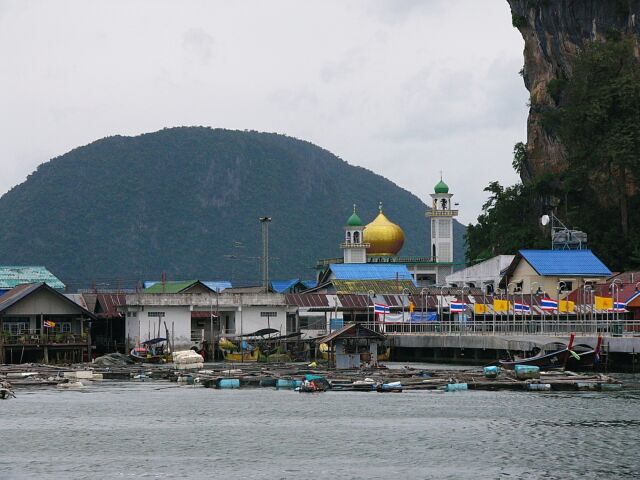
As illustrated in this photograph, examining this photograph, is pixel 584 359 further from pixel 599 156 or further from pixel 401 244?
pixel 401 244

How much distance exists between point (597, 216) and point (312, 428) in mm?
80873

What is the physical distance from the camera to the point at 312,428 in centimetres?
5712

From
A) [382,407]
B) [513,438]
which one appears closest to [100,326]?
[382,407]

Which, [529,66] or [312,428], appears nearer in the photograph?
[312,428]

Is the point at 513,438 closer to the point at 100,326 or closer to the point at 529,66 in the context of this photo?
the point at 100,326

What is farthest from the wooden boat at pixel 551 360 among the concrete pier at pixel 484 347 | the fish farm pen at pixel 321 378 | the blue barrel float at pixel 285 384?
the blue barrel float at pixel 285 384

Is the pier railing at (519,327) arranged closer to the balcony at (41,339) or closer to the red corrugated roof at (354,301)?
the red corrugated roof at (354,301)

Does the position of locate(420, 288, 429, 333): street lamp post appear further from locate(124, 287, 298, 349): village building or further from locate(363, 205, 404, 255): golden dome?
locate(363, 205, 404, 255): golden dome

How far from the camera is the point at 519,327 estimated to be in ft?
337

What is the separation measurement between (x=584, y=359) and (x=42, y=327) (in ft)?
136

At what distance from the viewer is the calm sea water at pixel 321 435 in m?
46.2

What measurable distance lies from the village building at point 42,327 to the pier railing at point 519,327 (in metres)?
23.5

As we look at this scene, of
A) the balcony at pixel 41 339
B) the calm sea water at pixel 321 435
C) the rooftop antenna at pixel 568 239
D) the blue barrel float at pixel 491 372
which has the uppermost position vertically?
the rooftop antenna at pixel 568 239

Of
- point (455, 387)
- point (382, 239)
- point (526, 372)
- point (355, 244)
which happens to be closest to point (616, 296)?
point (526, 372)
